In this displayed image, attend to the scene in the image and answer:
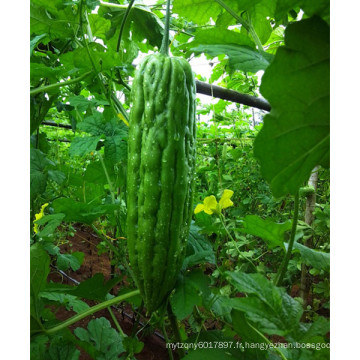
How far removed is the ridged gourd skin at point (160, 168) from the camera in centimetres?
62

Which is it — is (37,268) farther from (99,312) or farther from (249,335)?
(99,312)

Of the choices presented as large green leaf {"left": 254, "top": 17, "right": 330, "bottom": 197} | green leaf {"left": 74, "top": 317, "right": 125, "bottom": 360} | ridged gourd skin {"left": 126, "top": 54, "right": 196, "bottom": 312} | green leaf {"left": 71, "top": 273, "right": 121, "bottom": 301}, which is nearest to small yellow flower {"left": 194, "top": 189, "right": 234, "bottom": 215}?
ridged gourd skin {"left": 126, "top": 54, "right": 196, "bottom": 312}

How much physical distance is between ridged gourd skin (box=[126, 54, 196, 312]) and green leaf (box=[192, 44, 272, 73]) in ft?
0.58

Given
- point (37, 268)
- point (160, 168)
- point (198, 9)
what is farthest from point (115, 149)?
point (198, 9)

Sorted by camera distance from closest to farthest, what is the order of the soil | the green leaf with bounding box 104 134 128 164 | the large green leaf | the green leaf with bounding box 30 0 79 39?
the large green leaf
the green leaf with bounding box 104 134 128 164
the green leaf with bounding box 30 0 79 39
the soil

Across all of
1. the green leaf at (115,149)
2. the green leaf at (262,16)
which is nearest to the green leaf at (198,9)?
the green leaf at (262,16)

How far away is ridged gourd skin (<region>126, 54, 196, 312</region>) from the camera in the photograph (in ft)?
2.03

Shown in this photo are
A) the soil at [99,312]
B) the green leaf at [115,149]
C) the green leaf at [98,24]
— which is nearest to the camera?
the green leaf at [115,149]

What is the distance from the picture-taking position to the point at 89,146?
0.74 meters

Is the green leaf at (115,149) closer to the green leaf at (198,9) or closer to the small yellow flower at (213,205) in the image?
the small yellow flower at (213,205)

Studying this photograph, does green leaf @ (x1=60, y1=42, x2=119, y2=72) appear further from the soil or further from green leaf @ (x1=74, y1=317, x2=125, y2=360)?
the soil

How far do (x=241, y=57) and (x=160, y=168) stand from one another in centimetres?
25

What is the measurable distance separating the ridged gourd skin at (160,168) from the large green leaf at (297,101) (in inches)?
11.9
